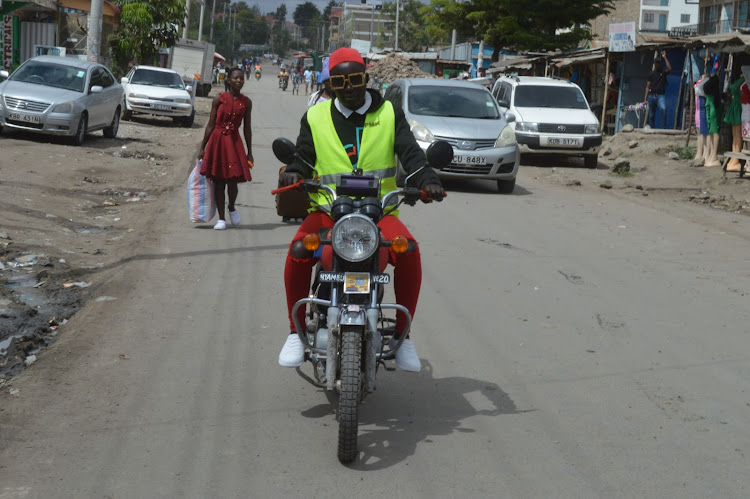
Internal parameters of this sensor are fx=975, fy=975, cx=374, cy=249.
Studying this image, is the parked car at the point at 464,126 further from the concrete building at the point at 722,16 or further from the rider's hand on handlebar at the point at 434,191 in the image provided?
the concrete building at the point at 722,16

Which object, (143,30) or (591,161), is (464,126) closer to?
(591,161)

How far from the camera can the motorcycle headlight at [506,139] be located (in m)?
15.9

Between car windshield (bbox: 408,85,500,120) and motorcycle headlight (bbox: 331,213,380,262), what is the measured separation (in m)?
12.4

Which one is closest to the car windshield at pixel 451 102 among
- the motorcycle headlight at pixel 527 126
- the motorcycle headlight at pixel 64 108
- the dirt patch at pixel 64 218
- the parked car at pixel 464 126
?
the parked car at pixel 464 126

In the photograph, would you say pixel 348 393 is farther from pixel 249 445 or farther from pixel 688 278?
pixel 688 278

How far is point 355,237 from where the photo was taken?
4.34 meters

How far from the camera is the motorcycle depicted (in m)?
4.26

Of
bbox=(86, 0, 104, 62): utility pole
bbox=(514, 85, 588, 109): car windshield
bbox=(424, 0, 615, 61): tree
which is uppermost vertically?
bbox=(424, 0, 615, 61): tree

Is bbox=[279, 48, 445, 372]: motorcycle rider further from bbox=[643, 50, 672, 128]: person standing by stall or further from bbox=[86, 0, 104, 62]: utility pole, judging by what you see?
bbox=[86, 0, 104, 62]: utility pole

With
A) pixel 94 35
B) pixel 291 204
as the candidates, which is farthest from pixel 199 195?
pixel 94 35

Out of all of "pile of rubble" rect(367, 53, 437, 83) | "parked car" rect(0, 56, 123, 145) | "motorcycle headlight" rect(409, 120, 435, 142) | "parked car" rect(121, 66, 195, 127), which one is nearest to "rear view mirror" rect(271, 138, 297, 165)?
"motorcycle headlight" rect(409, 120, 435, 142)

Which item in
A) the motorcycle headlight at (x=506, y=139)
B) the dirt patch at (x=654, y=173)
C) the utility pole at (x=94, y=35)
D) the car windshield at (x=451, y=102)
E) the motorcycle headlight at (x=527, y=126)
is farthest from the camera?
the utility pole at (x=94, y=35)

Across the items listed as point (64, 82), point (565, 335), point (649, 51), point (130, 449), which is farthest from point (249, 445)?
point (649, 51)

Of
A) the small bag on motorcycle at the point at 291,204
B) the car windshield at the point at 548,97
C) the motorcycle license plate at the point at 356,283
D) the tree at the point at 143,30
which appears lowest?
the small bag on motorcycle at the point at 291,204
